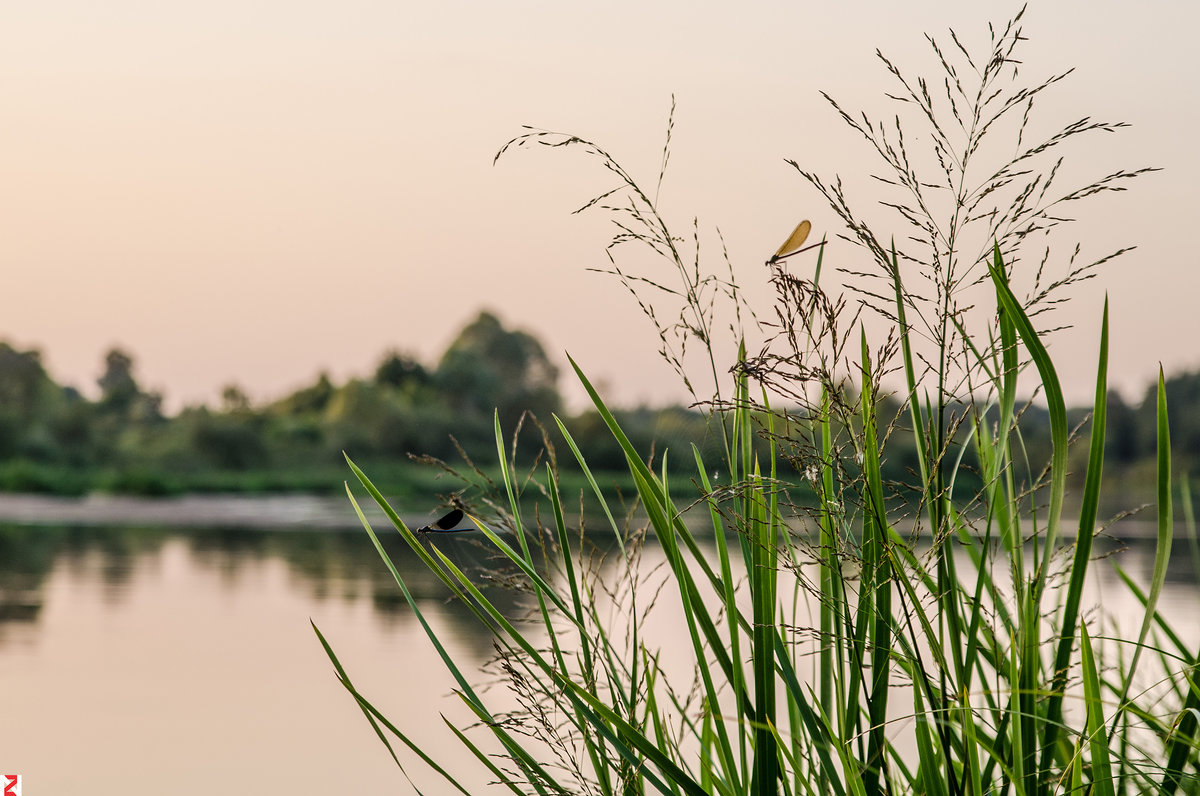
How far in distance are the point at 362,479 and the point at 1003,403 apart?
533 millimetres

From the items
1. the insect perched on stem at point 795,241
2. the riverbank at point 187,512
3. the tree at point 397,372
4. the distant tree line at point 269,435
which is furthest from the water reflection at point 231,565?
the tree at point 397,372

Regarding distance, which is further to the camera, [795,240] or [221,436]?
[221,436]

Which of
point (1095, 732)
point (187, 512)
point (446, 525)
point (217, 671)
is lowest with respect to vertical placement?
point (217, 671)

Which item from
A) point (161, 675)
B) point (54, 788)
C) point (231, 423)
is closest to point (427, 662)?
point (161, 675)

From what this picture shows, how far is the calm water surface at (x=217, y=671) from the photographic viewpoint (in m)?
3.90

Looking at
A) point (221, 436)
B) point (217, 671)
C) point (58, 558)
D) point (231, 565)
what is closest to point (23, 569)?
point (58, 558)

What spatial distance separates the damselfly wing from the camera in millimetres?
977

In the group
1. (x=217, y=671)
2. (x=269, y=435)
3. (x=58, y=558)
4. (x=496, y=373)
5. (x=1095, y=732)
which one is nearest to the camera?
(x=1095, y=732)

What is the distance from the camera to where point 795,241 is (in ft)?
3.24

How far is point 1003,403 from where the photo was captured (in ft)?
2.96

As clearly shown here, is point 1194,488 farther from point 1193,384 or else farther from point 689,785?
point 689,785

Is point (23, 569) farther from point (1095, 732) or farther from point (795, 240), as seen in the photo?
point (1095, 732)

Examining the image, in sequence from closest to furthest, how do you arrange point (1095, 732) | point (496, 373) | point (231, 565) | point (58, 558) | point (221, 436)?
1. point (1095, 732)
2. point (231, 565)
3. point (58, 558)
4. point (221, 436)
5. point (496, 373)

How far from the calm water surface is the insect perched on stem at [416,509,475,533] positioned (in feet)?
2.76
